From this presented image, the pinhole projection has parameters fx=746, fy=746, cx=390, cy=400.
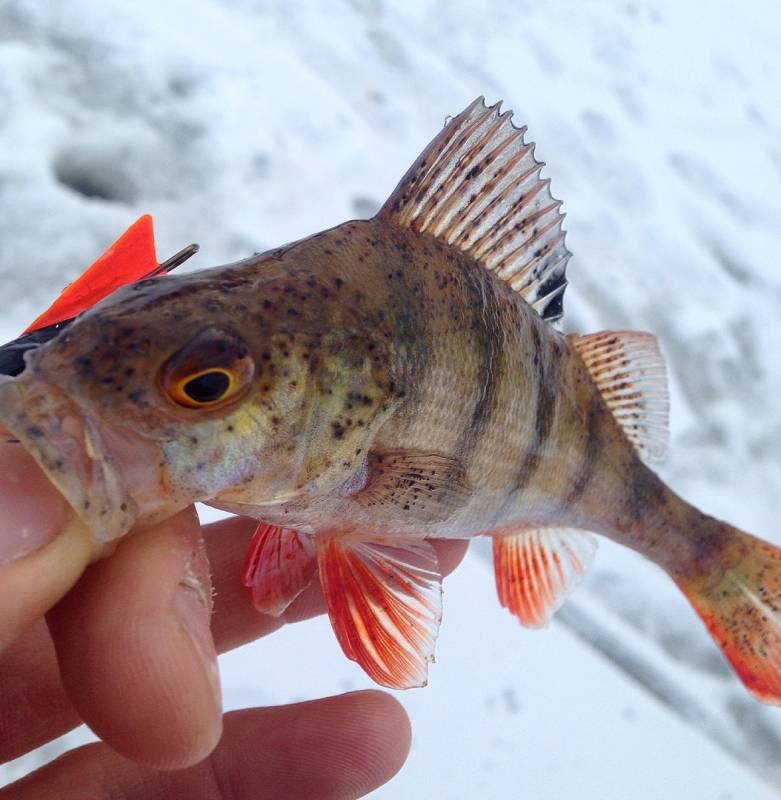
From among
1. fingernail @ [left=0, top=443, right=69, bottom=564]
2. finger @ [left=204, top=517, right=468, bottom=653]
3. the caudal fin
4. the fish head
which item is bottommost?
finger @ [left=204, top=517, right=468, bottom=653]

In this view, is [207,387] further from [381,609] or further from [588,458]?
[588,458]

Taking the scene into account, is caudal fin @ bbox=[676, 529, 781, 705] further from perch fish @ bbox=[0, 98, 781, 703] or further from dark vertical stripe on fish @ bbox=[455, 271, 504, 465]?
dark vertical stripe on fish @ bbox=[455, 271, 504, 465]

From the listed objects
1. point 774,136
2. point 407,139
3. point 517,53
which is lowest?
point 407,139

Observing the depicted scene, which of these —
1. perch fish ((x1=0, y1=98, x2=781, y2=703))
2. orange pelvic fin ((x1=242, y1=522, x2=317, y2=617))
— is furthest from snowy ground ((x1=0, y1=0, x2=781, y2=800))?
orange pelvic fin ((x1=242, y1=522, x2=317, y2=617))

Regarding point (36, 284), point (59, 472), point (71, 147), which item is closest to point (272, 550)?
point (59, 472)

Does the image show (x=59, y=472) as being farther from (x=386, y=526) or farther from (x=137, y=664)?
(x=386, y=526)

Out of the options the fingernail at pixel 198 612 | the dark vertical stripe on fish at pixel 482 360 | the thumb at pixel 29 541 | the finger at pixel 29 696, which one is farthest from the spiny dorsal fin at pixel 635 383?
the finger at pixel 29 696
